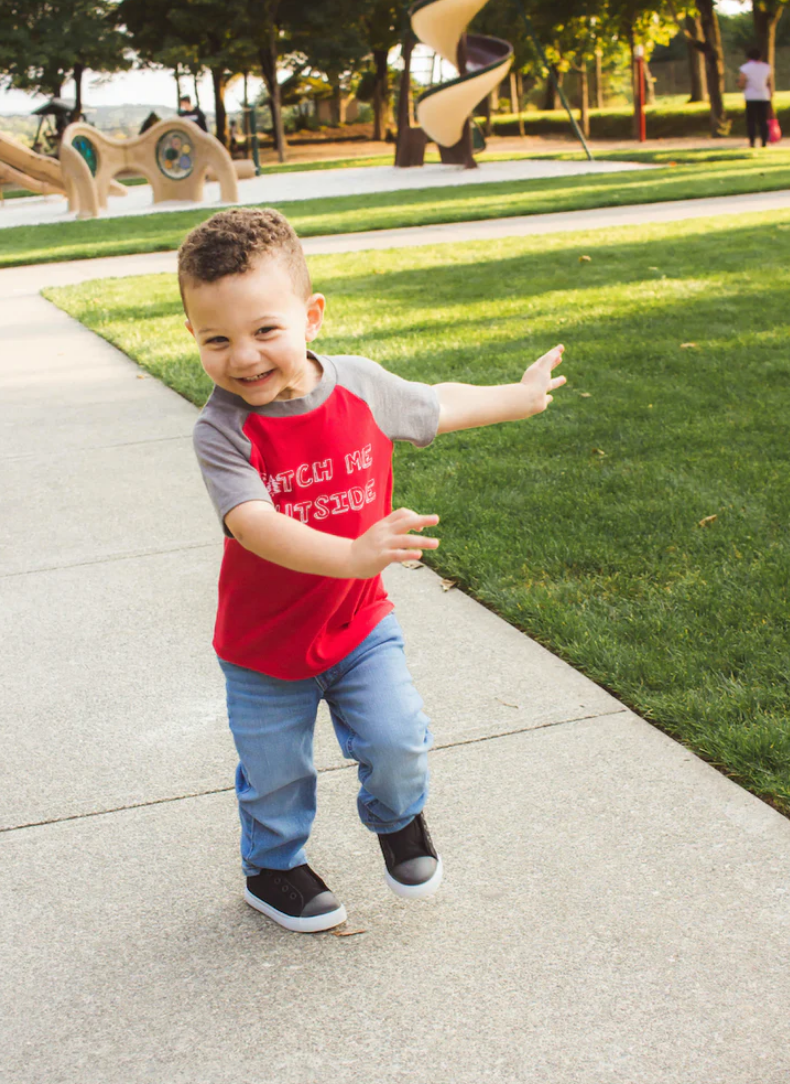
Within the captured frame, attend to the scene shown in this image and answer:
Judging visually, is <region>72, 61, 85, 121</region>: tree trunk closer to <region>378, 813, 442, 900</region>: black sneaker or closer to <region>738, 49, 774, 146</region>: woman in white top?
<region>738, 49, 774, 146</region>: woman in white top

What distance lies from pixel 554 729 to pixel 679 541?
128cm

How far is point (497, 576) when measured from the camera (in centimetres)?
391

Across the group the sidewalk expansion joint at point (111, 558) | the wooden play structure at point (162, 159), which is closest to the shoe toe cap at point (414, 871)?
the sidewalk expansion joint at point (111, 558)

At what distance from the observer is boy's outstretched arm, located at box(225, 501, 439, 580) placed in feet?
6.01

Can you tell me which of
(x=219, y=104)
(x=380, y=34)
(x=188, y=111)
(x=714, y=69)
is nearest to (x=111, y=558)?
(x=188, y=111)

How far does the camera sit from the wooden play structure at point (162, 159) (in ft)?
69.4

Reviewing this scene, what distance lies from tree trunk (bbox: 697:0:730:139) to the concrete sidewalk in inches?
1354

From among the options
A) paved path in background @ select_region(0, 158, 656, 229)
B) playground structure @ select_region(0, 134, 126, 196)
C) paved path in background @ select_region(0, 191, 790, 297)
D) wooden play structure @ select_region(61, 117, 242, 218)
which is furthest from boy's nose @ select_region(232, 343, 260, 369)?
playground structure @ select_region(0, 134, 126, 196)

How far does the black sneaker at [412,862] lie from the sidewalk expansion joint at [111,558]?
89.6 inches

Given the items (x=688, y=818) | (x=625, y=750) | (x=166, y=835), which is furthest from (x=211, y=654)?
(x=688, y=818)

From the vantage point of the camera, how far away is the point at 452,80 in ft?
82.0

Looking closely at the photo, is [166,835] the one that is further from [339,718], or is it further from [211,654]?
[211,654]

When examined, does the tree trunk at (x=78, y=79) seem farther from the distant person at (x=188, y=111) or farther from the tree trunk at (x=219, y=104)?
the distant person at (x=188, y=111)

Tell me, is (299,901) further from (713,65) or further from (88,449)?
(713,65)
